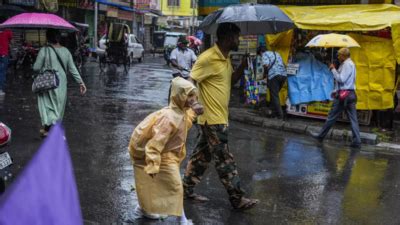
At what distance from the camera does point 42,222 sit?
1.74 meters

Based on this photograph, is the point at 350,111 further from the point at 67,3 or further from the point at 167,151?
the point at 67,3

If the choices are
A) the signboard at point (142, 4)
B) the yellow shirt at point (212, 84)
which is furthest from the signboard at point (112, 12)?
the yellow shirt at point (212, 84)

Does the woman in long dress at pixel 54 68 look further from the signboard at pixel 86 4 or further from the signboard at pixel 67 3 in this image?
the signboard at pixel 86 4

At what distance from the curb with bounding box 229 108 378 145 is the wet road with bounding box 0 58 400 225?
36 centimetres

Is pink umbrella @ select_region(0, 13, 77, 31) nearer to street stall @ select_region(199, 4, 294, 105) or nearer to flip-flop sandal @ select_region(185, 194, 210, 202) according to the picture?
street stall @ select_region(199, 4, 294, 105)

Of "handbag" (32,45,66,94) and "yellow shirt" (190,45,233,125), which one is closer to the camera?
"yellow shirt" (190,45,233,125)

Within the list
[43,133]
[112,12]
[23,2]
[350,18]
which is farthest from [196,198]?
[112,12]

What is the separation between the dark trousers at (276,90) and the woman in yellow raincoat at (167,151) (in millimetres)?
6963

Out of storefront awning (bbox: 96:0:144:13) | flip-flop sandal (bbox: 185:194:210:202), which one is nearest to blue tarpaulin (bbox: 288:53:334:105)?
flip-flop sandal (bbox: 185:194:210:202)

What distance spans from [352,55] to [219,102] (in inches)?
267

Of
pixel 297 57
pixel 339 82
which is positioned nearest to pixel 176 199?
pixel 339 82

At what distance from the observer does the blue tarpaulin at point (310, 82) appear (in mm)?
11484

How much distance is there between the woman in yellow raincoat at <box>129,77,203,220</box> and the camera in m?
4.54

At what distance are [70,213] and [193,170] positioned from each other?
3.65 metres
